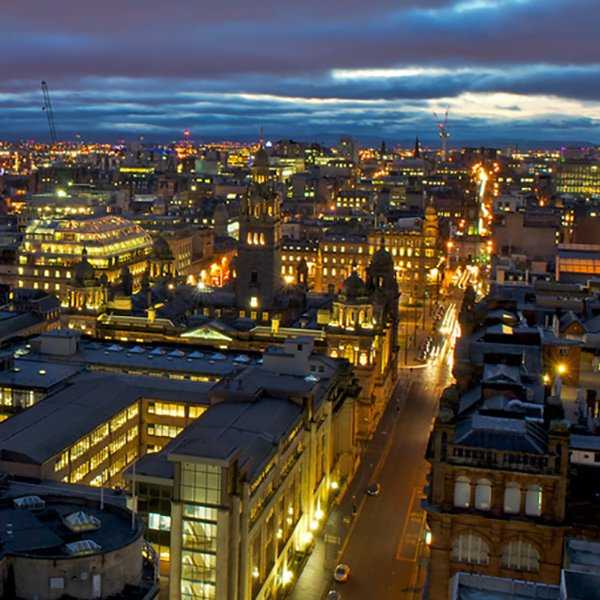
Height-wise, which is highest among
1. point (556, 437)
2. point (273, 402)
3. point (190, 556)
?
point (556, 437)

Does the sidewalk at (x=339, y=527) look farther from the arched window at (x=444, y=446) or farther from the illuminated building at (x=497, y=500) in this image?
the arched window at (x=444, y=446)

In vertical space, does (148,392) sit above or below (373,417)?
above

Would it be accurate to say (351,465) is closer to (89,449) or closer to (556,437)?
(89,449)

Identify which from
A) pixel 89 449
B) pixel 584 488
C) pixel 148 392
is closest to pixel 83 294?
pixel 148 392

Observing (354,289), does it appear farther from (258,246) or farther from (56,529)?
(56,529)

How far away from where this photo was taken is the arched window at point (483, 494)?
6269 centimetres

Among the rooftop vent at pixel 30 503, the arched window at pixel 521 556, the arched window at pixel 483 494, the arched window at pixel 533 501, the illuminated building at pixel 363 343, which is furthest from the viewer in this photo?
the illuminated building at pixel 363 343

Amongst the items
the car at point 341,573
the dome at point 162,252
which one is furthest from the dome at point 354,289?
the car at point 341,573

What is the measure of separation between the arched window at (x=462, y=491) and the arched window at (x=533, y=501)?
3.84 meters

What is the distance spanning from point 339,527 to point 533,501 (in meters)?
32.9

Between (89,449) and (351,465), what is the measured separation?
34.1 m

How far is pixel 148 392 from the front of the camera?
96.3 m

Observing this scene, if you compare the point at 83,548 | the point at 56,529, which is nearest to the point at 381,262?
the point at 56,529

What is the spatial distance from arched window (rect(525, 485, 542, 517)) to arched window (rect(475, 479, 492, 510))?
245cm
